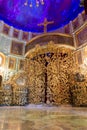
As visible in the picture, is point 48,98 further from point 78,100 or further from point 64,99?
point 78,100

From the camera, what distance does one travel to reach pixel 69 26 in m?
13.5

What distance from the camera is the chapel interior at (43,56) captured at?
7938 mm

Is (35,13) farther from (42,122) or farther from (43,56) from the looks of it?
(42,122)

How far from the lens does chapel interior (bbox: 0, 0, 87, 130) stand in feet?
26.0

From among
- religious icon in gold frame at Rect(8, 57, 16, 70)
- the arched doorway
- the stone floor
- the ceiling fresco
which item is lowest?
the stone floor

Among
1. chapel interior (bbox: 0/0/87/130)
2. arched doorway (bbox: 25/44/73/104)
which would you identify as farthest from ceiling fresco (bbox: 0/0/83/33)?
arched doorway (bbox: 25/44/73/104)

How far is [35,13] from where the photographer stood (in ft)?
53.5

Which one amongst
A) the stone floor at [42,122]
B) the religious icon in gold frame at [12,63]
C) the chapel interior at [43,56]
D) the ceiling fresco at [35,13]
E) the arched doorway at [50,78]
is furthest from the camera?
the ceiling fresco at [35,13]

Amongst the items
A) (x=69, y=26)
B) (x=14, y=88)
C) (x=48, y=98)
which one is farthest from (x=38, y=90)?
(x=69, y=26)

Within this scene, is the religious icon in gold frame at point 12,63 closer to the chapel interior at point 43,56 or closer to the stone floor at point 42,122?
the chapel interior at point 43,56

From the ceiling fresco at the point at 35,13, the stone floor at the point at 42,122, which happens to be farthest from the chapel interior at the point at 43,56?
the stone floor at the point at 42,122

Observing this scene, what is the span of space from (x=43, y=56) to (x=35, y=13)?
9386 mm

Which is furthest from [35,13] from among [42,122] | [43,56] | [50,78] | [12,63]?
[42,122]

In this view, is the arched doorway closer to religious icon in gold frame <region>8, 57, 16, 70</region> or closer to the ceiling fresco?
religious icon in gold frame <region>8, 57, 16, 70</region>
